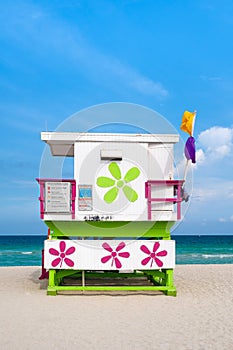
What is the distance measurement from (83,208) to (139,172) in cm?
159

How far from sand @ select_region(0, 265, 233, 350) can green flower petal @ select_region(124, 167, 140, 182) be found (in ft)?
9.00

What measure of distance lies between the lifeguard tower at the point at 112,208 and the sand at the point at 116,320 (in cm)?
70

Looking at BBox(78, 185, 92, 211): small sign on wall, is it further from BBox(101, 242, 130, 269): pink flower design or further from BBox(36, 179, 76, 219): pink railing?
BBox(101, 242, 130, 269): pink flower design

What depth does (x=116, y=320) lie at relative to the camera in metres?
8.34

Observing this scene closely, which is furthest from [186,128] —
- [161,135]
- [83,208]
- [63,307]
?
[63,307]

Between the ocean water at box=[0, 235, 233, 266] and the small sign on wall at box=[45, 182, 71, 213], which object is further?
the ocean water at box=[0, 235, 233, 266]

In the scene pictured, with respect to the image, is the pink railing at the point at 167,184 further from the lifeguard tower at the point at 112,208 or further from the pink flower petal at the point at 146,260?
the pink flower petal at the point at 146,260

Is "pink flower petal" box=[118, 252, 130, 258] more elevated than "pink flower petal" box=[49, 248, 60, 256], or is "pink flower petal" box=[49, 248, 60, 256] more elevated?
"pink flower petal" box=[49, 248, 60, 256]

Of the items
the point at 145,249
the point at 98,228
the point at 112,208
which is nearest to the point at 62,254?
the point at 98,228

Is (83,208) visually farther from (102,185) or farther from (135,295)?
(135,295)

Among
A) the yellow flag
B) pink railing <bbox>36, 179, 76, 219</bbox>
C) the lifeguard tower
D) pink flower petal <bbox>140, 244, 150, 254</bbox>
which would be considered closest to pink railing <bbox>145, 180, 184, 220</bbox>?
the lifeguard tower

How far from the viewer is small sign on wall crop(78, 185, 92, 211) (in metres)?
11.3

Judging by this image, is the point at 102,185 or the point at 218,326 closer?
the point at 218,326

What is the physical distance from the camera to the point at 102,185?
11.5 metres
